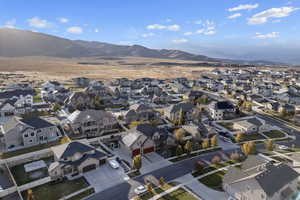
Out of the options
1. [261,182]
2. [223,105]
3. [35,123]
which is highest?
[35,123]

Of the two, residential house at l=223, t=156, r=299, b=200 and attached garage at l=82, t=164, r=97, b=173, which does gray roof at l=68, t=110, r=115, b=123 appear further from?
residential house at l=223, t=156, r=299, b=200

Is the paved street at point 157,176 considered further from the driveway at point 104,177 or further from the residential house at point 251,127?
the residential house at point 251,127

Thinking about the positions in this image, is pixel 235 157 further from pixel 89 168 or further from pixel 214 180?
pixel 89 168

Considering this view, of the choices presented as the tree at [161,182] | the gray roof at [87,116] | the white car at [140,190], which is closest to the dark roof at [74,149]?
the gray roof at [87,116]

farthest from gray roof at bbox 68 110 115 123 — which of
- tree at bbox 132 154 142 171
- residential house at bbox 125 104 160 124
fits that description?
tree at bbox 132 154 142 171

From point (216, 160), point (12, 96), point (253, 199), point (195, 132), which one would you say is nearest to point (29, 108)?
point (12, 96)

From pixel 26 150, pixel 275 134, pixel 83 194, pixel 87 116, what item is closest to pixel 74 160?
pixel 83 194
